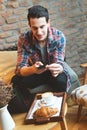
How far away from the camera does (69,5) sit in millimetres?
3219

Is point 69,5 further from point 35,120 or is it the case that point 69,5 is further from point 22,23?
point 35,120

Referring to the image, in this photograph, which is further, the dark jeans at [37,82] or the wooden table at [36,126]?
the dark jeans at [37,82]

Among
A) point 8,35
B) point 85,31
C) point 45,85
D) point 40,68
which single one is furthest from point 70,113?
point 85,31

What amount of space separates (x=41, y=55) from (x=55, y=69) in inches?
10.7

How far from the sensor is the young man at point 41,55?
209cm

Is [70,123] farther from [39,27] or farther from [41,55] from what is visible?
[39,27]

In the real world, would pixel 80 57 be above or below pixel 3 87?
below

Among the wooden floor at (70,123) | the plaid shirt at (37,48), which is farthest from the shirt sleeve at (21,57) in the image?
the wooden floor at (70,123)

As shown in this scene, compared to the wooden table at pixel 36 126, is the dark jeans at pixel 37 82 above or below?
below

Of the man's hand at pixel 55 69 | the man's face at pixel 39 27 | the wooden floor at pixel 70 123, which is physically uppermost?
the man's face at pixel 39 27

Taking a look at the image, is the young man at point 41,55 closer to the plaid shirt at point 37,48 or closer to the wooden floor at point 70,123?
the plaid shirt at point 37,48

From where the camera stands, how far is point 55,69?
6.52ft

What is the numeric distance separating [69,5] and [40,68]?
1439 mm

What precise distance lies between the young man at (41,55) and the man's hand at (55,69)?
0.09 feet
